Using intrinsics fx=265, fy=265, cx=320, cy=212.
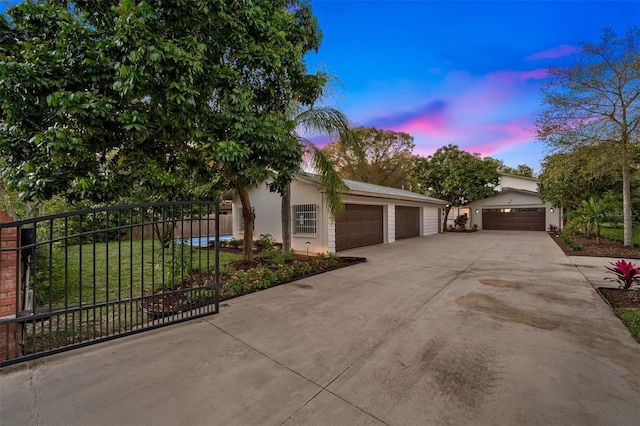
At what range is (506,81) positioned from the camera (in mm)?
9320

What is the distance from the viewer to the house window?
34.2 ft

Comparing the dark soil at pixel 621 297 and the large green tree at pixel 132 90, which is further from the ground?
the large green tree at pixel 132 90

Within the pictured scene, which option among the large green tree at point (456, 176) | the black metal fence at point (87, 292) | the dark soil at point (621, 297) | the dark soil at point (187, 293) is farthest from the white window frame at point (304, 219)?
the large green tree at point (456, 176)

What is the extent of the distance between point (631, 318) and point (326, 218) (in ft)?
25.0

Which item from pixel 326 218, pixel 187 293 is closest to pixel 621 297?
pixel 326 218

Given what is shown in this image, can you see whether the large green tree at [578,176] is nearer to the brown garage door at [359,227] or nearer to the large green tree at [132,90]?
the brown garage door at [359,227]

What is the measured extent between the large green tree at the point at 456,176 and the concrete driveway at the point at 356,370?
17.1 metres

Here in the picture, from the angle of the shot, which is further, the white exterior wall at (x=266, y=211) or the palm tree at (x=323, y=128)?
the white exterior wall at (x=266, y=211)

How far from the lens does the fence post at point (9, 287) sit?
2832 millimetres

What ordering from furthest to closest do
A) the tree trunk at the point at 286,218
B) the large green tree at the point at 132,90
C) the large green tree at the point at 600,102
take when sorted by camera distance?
the large green tree at the point at 600,102, the tree trunk at the point at 286,218, the large green tree at the point at 132,90

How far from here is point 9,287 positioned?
2.88 m

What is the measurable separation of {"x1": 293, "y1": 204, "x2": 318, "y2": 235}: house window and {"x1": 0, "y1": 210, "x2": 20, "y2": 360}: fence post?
8.07 m

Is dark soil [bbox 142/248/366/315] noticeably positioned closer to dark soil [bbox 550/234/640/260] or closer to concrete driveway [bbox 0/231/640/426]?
concrete driveway [bbox 0/231/640/426]

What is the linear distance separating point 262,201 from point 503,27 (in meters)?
10.4
